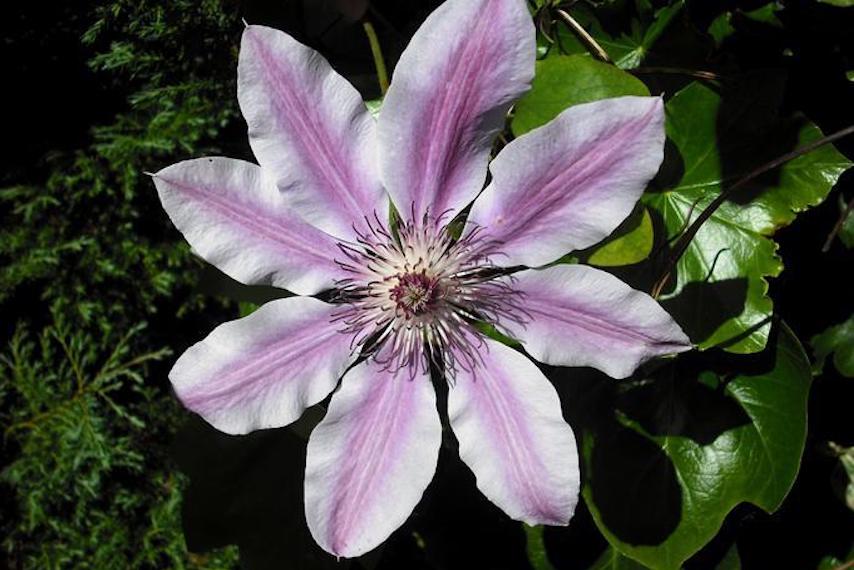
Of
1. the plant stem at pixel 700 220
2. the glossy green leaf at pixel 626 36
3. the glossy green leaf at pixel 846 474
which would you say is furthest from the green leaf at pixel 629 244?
the glossy green leaf at pixel 846 474

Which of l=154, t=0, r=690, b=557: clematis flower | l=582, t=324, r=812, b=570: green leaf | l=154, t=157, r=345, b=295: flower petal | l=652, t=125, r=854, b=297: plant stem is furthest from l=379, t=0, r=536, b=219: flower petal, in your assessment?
l=582, t=324, r=812, b=570: green leaf

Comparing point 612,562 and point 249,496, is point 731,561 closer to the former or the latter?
point 612,562

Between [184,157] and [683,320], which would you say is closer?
[683,320]

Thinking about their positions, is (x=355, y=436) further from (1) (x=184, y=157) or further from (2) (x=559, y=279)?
(1) (x=184, y=157)

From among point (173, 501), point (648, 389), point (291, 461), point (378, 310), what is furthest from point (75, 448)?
point (648, 389)

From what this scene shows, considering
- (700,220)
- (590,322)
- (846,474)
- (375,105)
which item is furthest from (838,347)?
(375,105)

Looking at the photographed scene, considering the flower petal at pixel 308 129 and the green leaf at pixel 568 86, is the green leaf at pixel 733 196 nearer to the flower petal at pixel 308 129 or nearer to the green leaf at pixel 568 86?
the green leaf at pixel 568 86
